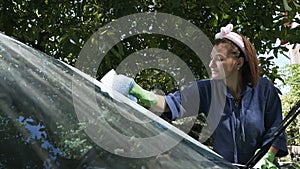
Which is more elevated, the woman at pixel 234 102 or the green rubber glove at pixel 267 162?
the woman at pixel 234 102

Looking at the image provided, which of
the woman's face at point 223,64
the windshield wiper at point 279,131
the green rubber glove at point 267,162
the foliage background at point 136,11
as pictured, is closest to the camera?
the windshield wiper at point 279,131

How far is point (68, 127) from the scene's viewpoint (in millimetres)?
863

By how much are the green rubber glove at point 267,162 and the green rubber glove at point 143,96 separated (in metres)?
0.41

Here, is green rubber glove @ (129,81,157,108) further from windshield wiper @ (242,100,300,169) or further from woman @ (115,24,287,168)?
windshield wiper @ (242,100,300,169)

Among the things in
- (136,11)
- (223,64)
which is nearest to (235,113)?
(223,64)

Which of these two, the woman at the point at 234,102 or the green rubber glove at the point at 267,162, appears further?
the woman at the point at 234,102

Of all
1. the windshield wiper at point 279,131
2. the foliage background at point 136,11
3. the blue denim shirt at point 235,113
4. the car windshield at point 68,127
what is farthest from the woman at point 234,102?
the foliage background at point 136,11

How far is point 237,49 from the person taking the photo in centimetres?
171

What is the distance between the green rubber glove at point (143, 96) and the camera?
1543 mm

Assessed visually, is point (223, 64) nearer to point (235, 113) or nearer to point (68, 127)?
point (235, 113)

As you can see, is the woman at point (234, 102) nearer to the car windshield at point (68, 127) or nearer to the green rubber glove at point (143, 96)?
the green rubber glove at point (143, 96)

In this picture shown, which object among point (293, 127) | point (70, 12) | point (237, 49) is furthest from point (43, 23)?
point (293, 127)

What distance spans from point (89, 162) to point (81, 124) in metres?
0.09

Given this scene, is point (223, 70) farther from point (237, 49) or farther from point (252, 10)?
point (252, 10)
